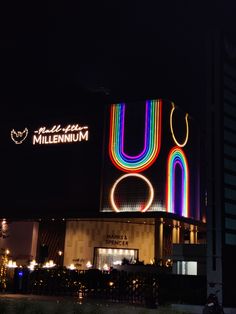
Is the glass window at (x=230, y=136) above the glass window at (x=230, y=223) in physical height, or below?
above

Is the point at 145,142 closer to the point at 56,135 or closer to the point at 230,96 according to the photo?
the point at 56,135

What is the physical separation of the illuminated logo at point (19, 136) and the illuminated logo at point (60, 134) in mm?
1218

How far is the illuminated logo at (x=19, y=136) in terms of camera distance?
156ft

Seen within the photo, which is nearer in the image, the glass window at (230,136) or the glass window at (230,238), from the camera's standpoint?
the glass window at (230,238)

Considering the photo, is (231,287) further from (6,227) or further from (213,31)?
(6,227)

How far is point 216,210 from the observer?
29031 millimetres

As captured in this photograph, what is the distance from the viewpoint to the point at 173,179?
4094cm

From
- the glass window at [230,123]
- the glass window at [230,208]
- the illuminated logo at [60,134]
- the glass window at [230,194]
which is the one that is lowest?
the glass window at [230,208]

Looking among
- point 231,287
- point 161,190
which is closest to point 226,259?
point 231,287

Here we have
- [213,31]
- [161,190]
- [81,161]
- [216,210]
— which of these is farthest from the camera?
[81,161]

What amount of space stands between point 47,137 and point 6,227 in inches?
362

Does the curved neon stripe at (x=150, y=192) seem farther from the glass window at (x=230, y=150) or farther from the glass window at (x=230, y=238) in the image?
the glass window at (x=230, y=238)

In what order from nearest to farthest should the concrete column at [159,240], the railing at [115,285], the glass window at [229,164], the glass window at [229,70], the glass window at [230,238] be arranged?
the railing at [115,285] → the glass window at [230,238] → the glass window at [229,164] → the glass window at [229,70] → the concrete column at [159,240]

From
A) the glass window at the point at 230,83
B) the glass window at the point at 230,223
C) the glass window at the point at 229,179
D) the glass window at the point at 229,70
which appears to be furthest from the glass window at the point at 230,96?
the glass window at the point at 230,223
